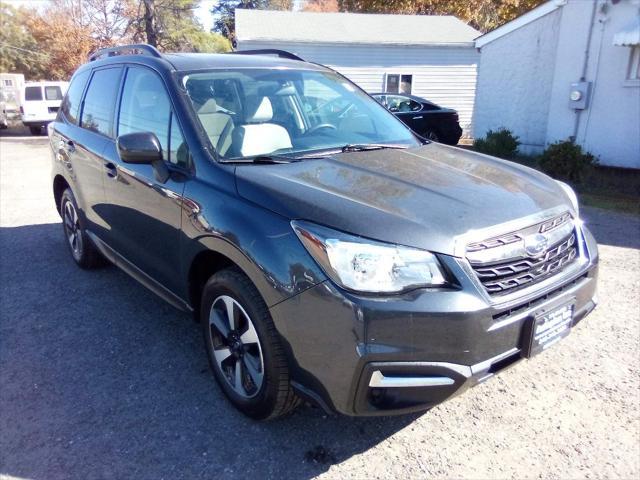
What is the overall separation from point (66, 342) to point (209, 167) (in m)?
1.85

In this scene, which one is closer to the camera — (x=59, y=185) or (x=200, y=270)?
(x=200, y=270)

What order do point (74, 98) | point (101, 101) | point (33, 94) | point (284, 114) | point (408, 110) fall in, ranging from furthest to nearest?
point (33, 94) < point (408, 110) < point (74, 98) < point (101, 101) < point (284, 114)

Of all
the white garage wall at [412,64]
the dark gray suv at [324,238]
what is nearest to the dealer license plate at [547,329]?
the dark gray suv at [324,238]

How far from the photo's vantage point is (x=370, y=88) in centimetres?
1984

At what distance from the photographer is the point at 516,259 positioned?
7.75 feet

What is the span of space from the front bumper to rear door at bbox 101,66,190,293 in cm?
114

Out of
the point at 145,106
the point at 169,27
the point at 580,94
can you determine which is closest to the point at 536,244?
the point at 145,106

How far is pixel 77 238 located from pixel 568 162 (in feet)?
25.8

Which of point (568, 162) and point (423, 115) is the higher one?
point (423, 115)

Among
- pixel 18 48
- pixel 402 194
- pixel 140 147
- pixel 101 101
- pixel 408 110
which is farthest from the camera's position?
pixel 18 48

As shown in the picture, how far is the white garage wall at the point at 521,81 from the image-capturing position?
38.2 feet

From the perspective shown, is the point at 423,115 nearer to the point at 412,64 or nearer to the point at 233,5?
Answer: the point at 412,64

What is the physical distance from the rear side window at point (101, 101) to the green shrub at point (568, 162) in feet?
25.1

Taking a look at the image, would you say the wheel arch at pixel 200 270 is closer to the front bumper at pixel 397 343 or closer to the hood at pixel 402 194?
the hood at pixel 402 194
